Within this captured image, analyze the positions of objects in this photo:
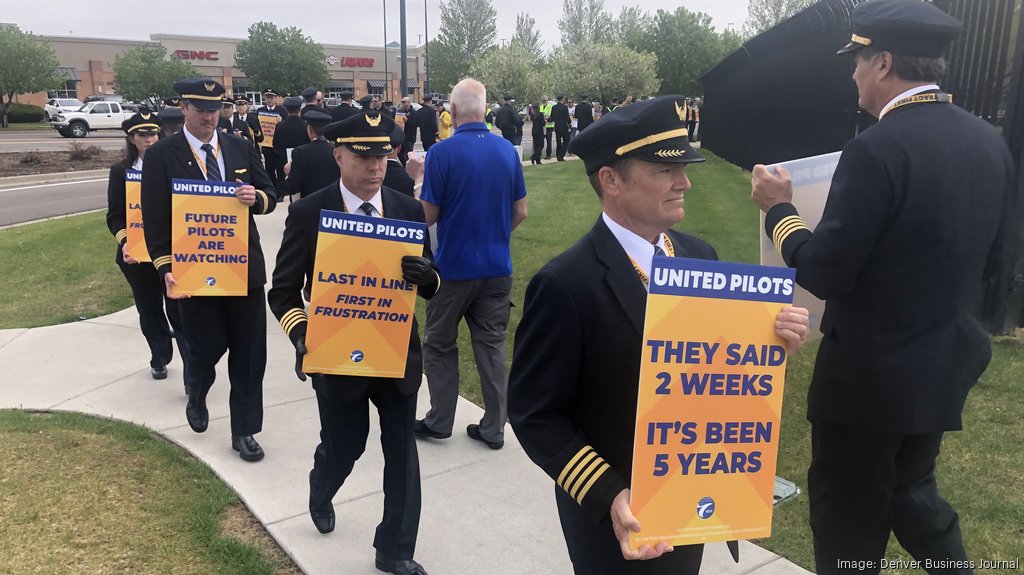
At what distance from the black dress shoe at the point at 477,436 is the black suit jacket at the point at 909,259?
2.62 meters

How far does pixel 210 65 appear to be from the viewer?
75500 millimetres

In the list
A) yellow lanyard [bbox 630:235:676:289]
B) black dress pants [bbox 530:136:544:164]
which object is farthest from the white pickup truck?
yellow lanyard [bbox 630:235:676:289]

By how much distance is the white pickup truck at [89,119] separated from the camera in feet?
123

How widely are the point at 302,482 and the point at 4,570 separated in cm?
146

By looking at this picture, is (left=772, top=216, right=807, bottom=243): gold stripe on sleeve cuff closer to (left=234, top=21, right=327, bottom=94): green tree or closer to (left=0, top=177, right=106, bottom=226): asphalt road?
(left=0, top=177, right=106, bottom=226): asphalt road

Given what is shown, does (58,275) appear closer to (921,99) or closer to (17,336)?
(17,336)

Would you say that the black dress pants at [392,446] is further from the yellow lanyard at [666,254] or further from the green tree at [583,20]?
the green tree at [583,20]

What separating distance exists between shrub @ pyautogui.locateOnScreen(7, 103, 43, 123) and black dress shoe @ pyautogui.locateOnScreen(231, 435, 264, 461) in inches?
2116

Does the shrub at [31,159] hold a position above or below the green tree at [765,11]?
below

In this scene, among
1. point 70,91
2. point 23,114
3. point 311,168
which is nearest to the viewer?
point 311,168

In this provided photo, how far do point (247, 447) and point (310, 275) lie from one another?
168cm

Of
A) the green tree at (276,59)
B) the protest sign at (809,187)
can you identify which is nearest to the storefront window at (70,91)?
the green tree at (276,59)

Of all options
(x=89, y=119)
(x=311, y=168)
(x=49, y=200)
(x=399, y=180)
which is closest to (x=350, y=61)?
(x=89, y=119)

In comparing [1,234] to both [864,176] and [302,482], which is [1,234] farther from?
[864,176]
